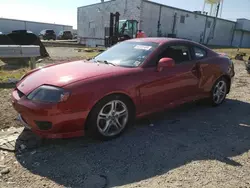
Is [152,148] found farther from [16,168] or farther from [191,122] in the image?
[16,168]

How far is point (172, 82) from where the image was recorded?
13.8 feet

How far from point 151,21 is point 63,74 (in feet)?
97.1

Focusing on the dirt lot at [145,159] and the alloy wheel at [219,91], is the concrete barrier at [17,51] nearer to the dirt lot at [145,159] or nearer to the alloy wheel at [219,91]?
the dirt lot at [145,159]

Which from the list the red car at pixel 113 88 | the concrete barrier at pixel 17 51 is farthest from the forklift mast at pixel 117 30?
the red car at pixel 113 88

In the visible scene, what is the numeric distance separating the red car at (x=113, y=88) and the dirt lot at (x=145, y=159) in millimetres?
281

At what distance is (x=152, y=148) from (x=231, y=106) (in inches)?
119

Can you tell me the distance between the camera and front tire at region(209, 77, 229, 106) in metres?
5.30

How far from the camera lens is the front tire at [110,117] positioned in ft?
10.9

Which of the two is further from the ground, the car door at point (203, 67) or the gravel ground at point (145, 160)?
the car door at point (203, 67)

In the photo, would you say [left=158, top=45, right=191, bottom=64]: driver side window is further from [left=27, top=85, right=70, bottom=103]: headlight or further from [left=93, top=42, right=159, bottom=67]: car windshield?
[left=27, top=85, right=70, bottom=103]: headlight

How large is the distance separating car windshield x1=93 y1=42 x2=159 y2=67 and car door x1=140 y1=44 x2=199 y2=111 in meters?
0.22

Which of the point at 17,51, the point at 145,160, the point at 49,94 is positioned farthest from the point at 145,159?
the point at 17,51

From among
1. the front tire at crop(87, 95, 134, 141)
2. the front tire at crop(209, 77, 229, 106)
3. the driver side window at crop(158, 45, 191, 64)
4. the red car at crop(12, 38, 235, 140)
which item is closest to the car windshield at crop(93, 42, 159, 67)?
the red car at crop(12, 38, 235, 140)

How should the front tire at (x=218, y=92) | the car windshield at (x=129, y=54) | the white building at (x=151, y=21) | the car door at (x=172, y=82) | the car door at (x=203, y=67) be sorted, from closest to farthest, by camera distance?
the car door at (x=172, y=82) → the car windshield at (x=129, y=54) → the car door at (x=203, y=67) → the front tire at (x=218, y=92) → the white building at (x=151, y=21)
